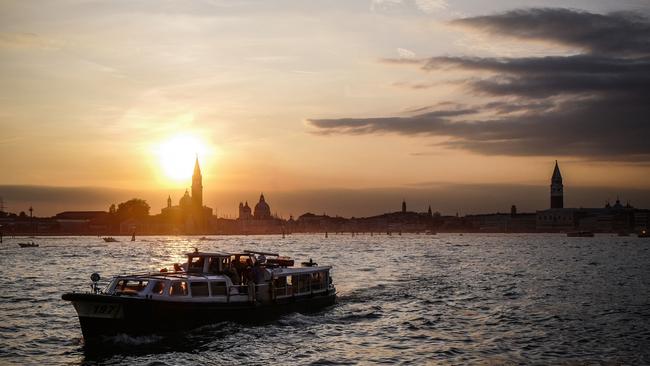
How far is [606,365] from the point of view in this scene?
32375mm

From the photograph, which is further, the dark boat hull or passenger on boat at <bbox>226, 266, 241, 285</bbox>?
passenger on boat at <bbox>226, 266, 241, 285</bbox>

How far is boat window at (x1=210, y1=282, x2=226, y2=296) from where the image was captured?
125 feet

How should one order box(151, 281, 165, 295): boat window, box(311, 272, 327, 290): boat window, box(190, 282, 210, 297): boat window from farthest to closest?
1. box(311, 272, 327, 290): boat window
2. box(190, 282, 210, 297): boat window
3. box(151, 281, 165, 295): boat window

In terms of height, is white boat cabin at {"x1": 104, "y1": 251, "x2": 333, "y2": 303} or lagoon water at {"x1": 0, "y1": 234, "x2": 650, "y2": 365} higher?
white boat cabin at {"x1": 104, "y1": 251, "x2": 333, "y2": 303}

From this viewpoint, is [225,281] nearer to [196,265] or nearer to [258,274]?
[196,265]

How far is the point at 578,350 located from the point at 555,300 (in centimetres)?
2243

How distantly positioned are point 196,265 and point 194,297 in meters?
4.83

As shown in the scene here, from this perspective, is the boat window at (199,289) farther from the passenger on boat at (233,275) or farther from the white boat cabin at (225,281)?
the passenger on boat at (233,275)

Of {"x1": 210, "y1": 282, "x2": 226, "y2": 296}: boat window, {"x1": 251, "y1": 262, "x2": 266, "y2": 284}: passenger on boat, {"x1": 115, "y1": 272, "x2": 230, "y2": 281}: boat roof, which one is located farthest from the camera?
{"x1": 251, "y1": 262, "x2": 266, "y2": 284}: passenger on boat

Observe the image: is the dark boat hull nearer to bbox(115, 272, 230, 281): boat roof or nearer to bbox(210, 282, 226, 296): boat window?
bbox(210, 282, 226, 296): boat window

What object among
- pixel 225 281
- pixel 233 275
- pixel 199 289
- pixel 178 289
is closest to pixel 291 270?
pixel 233 275

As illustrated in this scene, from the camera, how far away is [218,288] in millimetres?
38562

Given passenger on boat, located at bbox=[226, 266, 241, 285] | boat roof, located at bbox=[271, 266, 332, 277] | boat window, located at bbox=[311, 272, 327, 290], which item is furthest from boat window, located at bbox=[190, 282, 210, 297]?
boat window, located at bbox=[311, 272, 327, 290]

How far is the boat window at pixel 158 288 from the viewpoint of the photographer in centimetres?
3566
